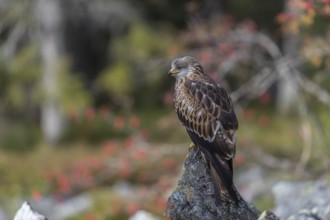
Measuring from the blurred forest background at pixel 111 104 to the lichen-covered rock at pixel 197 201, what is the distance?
693 centimetres

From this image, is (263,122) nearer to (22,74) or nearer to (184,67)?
(22,74)

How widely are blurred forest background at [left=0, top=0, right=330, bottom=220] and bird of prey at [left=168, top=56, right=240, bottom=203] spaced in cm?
707

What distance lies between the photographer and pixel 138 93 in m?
28.2

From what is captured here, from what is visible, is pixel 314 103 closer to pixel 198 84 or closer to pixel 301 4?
pixel 301 4

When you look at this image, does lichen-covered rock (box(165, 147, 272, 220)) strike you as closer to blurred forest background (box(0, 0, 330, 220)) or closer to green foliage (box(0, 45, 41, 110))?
blurred forest background (box(0, 0, 330, 220))

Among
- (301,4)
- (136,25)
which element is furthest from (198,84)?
(136,25)

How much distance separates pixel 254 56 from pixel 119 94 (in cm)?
760

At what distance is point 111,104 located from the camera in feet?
86.5

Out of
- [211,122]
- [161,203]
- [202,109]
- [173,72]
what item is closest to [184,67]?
[173,72]

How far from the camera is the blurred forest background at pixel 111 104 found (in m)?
16.5

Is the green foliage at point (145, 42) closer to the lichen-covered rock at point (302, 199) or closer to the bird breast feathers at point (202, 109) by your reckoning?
the lichen-covered rock at point (302, 199)

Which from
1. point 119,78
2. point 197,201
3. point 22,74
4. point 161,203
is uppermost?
point 22,74

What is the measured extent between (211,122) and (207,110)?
13 centimetres

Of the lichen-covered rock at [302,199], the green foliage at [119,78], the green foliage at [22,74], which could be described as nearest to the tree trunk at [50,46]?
the green foliage at [22,74]
